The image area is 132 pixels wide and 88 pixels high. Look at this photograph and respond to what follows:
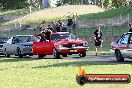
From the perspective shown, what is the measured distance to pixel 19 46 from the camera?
3000 centimetres

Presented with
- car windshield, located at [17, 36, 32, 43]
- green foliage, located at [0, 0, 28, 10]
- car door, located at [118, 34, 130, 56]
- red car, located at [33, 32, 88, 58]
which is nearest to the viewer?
car door, located at [118, 34, 130, 56]

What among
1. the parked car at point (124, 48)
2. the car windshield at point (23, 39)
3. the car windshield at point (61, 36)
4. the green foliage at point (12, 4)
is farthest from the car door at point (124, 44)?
the green foliage at point (12, 4)

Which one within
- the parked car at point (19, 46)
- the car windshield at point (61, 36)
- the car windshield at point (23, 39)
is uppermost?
the car windshield at point (61, 36)

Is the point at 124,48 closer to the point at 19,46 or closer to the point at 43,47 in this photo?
the point at 43,47

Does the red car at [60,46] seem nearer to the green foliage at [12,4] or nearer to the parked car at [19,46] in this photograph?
the parked car at [19,46]

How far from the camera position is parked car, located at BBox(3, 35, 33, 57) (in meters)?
29.5

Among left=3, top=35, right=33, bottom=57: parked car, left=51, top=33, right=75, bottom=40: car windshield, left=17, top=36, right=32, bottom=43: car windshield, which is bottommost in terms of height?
left=3, top=35, right=33, bottom=57: parked car

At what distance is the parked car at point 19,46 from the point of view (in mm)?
29453

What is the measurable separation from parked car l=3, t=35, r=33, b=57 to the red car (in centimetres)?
158

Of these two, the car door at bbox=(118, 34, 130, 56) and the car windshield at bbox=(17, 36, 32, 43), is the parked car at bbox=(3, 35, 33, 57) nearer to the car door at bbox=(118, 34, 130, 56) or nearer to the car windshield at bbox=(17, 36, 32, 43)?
the car windshield at bbox=(17, 36, 32, 43)

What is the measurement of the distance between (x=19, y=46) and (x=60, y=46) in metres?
4.64

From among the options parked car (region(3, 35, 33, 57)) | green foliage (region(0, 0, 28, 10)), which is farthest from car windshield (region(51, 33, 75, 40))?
green foliage (region(0, 0, 28, 10))

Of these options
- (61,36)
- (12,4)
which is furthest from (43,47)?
(12,4)

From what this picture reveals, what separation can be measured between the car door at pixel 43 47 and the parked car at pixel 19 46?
64.2 inches
